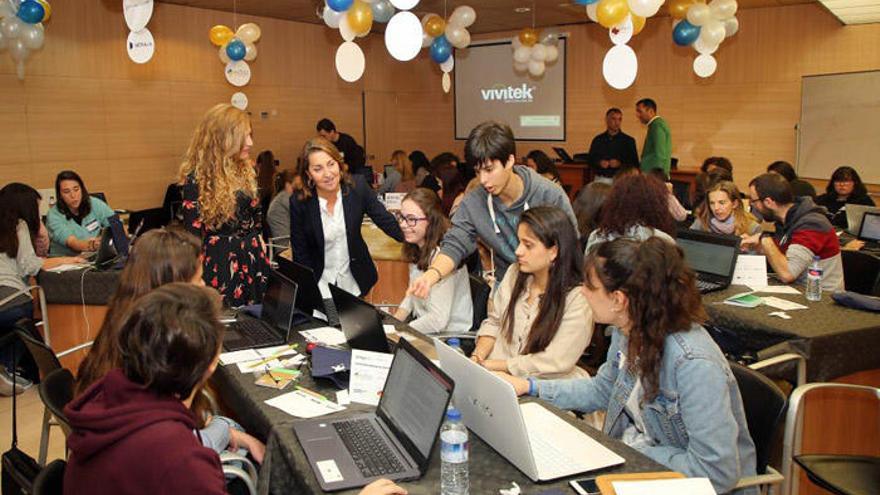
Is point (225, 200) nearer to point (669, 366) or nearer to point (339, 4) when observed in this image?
point (669, 366)

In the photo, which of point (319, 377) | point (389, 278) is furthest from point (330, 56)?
point (319, 377)

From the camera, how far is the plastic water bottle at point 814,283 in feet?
11.7

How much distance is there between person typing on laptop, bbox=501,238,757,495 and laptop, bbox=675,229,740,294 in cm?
187

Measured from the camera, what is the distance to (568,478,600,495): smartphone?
1688 mm

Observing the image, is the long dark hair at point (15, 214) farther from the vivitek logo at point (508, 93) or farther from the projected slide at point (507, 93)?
the vivitek logo at point (508, 93)

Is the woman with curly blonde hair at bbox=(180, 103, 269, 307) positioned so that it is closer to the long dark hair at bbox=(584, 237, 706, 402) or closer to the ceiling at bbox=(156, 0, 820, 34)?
the long dark hair at bbox=(584, 237, 706, 402)

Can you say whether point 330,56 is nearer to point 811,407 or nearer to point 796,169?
point 796,169

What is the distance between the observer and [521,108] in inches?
448

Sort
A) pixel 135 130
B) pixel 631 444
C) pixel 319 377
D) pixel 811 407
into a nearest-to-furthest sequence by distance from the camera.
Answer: pixel 631 444
pixel 319 377
pixel 811 407
pixel 135 130

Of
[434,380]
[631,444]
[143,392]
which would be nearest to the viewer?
[143,392]

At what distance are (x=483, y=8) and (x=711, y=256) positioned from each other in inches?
243

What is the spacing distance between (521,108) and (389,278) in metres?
6.39

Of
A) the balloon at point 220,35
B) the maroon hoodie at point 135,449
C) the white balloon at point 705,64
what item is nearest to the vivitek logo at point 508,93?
the white balloon at point 705,64

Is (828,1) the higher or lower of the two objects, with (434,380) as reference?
higher
